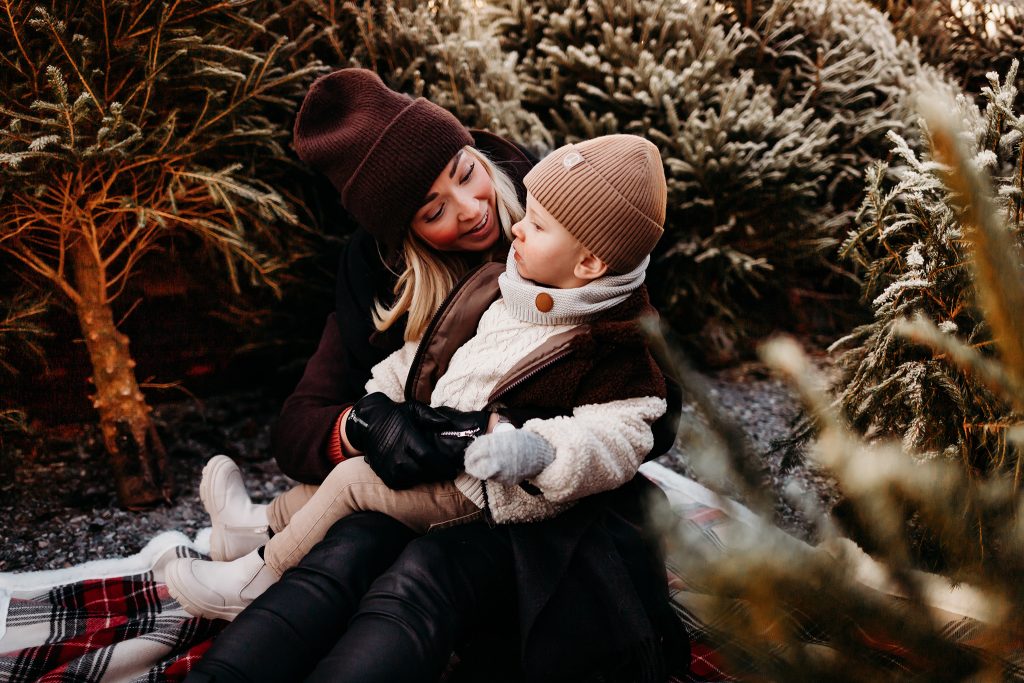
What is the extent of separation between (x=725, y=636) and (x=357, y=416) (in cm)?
140

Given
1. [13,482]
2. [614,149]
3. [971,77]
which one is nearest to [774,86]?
[971,77]

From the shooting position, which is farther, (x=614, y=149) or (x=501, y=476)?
(x=614, y=149)

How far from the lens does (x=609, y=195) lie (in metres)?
1.66

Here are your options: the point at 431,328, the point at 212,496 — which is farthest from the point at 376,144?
the point at 212,496

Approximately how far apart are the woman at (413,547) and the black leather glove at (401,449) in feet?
0.05

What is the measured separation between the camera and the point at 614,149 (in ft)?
5.57

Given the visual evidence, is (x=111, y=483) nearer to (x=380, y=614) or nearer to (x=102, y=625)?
(x=102, y=625)

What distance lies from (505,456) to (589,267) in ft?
1.81

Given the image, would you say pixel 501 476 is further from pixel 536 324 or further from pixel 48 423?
pixel 48 423

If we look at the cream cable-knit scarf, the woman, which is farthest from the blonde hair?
the cream cable-knit scarf

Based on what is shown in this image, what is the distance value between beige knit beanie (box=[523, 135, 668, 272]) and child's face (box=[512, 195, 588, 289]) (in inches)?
1.1

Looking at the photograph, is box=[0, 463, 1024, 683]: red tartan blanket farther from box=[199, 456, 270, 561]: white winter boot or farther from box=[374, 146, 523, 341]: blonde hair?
box=[374, 146, 523, 341]: blonde hair

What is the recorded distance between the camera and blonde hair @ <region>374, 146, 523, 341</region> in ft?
6.79

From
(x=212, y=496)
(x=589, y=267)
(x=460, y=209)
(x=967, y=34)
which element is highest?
(x=967, y=34)
